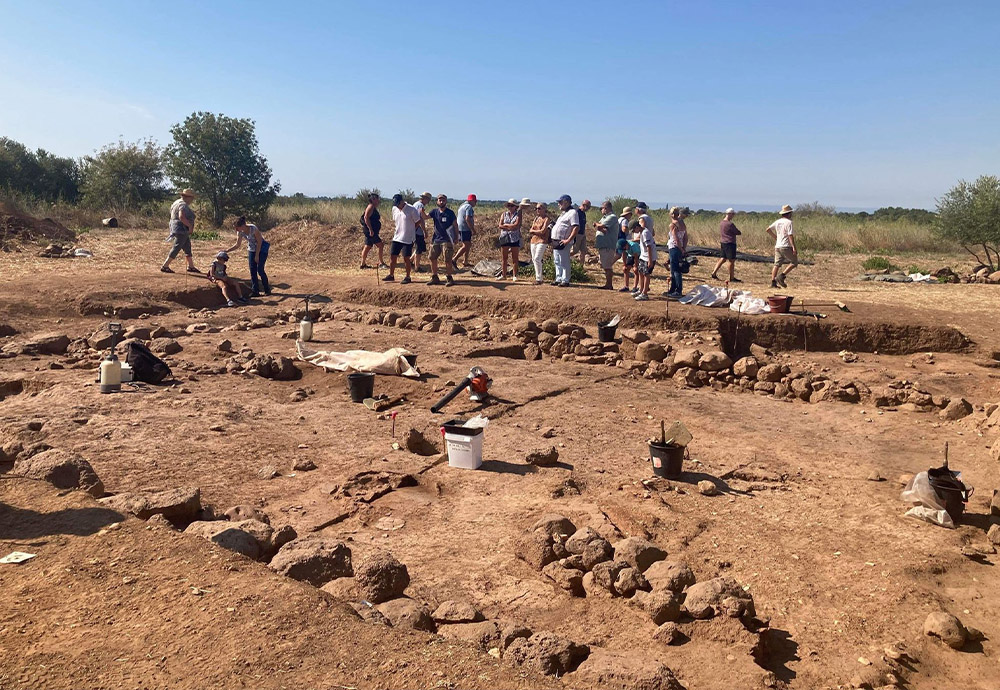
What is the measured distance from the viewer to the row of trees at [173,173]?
26.7 meters

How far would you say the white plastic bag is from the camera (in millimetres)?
4820

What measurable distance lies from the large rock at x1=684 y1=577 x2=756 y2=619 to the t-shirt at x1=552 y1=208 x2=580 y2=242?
29.2 feet

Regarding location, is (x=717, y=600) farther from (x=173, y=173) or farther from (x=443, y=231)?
(x=173, y=173)

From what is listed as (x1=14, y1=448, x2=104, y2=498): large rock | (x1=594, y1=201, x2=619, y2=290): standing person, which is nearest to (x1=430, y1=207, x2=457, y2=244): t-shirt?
(x1=594, y1=201, x2=619, y2=290): standing person

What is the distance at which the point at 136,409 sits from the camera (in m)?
6.67

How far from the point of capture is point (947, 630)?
11.5ft

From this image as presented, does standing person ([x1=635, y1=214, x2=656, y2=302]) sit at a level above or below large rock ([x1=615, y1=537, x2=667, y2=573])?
above

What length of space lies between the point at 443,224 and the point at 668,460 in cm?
798

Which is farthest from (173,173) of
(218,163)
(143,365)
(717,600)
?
(717,600)

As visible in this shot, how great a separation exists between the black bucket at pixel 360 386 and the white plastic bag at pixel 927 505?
15.9ft

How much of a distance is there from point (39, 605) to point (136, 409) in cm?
396

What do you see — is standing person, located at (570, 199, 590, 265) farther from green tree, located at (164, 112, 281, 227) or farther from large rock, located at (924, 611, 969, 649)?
green tree, located at (164, 112, 281, 227)

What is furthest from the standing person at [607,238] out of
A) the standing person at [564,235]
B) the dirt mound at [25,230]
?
the dirt mound at [25,230]

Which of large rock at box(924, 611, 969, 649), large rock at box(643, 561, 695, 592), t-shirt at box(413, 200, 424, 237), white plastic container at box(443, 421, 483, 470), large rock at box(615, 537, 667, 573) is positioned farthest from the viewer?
t-shirt at box(413, 200, 424, 237)
